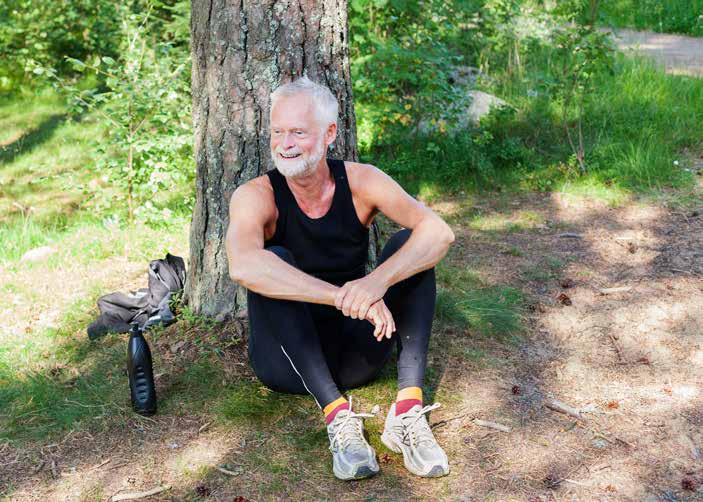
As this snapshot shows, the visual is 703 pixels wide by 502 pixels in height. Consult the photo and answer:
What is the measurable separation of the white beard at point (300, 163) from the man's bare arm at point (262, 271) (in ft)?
0.79

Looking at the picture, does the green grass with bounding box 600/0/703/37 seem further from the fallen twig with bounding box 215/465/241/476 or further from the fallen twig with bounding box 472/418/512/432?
the fallen twig with bounding box 215/465/241/476

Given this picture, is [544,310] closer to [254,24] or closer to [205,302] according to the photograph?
[205,302]

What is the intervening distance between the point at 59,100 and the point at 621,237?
25.1 feet

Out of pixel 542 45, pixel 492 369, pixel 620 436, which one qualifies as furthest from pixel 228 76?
pixel 542 45

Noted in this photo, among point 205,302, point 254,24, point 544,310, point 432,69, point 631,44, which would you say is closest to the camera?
point 254,24

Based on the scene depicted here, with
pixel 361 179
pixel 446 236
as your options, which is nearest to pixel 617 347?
pixel 446 236

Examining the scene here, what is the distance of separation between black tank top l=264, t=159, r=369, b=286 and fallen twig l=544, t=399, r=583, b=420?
1.14 meters

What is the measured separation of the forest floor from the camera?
3.06 metres

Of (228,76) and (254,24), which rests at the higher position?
(254,24)

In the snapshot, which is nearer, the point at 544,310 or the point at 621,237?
the point at 544,310

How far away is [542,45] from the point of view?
8422 mm

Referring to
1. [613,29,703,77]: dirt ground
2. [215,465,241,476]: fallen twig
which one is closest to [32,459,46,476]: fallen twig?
[215,465,241,476]: fallen twig

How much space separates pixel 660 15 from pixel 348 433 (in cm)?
1042

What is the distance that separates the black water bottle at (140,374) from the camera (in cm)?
343
